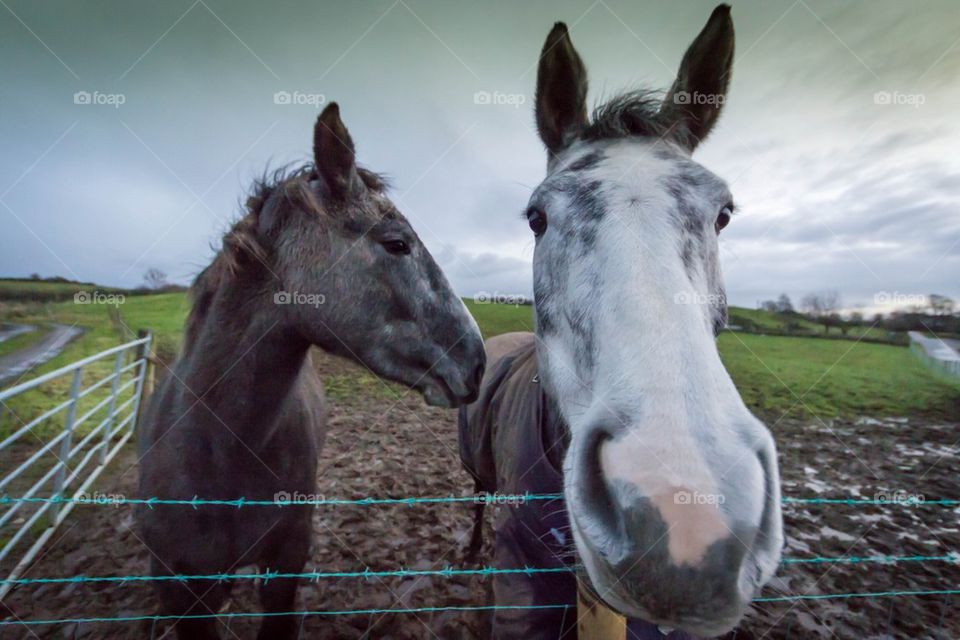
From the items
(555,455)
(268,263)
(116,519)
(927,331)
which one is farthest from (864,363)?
(116,519)

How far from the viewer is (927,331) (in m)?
9.16

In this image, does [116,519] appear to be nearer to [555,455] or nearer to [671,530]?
[555,455]

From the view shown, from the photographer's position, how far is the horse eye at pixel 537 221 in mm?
1780

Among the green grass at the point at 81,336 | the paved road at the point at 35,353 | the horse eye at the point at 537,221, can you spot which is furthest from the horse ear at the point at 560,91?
the paved road at the point at 35,353

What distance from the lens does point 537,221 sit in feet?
5.97

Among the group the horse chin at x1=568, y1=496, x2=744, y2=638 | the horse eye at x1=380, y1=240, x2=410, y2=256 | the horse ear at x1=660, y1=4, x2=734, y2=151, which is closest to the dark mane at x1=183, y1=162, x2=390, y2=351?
the horse eye at x1=380, y1=240, x2=410, y2=256

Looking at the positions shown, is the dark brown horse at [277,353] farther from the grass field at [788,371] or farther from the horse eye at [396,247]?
the grass field at [788,371]

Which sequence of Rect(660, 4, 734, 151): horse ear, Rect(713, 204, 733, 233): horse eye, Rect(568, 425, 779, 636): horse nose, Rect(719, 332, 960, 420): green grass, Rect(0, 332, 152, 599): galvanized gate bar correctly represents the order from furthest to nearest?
Rect(719, 332, 960, 420): green grass
Rect(0, 332, 152, 599): galvanized gate bar
Rect(660, 4, 734, 151): horse ear
Rect(713, 204, 733, 233): horse eye
Rect(568, 425, 779, 636): horse nose

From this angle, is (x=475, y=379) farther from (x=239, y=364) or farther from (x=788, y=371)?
(x=788, y=371)

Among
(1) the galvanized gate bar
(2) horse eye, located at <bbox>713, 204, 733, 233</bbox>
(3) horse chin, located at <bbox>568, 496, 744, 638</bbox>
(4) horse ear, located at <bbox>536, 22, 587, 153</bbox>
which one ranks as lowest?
(1) the galvanized gate bar

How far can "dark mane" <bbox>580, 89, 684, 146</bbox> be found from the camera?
1830mm

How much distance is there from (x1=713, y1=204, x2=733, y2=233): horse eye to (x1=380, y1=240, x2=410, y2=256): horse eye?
5.53 ft

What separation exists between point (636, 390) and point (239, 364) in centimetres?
215

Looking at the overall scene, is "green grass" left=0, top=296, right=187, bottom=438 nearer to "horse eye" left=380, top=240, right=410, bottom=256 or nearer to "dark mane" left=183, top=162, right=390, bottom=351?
"dark mane" left=183, top=162, right=390, bottom=351
